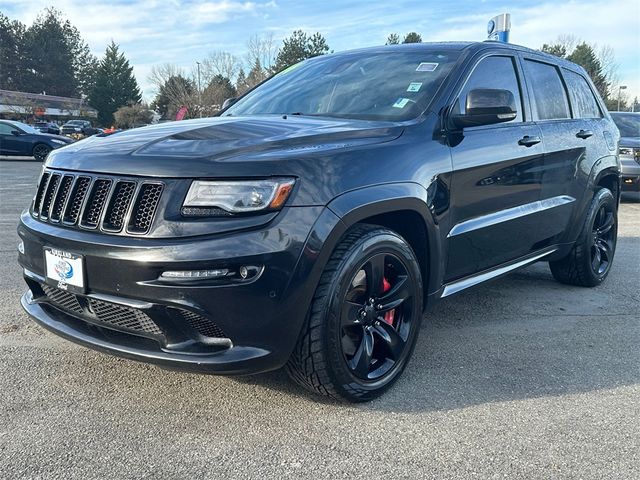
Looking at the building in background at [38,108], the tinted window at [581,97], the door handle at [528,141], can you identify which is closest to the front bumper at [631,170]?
the tinted window at [581,97]

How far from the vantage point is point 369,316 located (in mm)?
2803

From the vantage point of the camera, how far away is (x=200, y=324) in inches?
93.7

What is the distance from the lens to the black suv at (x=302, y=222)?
2.33 metres

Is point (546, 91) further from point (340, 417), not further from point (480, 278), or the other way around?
point (340, 417)

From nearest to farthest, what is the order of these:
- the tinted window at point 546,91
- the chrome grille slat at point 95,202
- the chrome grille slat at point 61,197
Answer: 1. the chrome grille slat at point 95,202
2. the chrome grille slat at point 61,197
3. the tinted window at point 546,91

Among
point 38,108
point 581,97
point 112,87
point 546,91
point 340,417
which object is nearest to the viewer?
point 340,417

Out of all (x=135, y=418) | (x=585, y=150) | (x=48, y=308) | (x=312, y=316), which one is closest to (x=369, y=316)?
(x=312, y=316)

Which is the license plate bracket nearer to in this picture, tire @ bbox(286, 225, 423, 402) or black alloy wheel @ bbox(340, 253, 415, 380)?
tire @ bbox(286, 225, 423, 402)

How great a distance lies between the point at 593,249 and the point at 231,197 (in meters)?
3.89

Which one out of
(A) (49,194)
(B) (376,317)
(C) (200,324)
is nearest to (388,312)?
(B) (376,317)

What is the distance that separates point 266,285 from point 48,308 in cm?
129

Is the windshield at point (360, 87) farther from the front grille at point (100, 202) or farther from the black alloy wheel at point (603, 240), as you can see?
the black alloy wheel at point (603, 240)

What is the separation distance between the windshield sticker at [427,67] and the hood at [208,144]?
0.66 metres

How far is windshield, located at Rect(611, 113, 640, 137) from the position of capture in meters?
11.7
